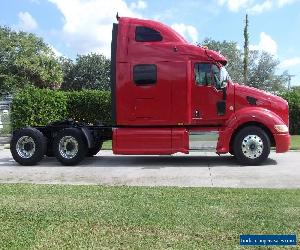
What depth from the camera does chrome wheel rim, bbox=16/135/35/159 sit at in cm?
1304

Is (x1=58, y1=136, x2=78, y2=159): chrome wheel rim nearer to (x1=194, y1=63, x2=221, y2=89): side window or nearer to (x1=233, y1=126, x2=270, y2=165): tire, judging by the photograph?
(x1=194, y1=63, x2=221, y2=89): side window

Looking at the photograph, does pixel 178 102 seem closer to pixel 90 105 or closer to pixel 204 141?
pixel 204 141

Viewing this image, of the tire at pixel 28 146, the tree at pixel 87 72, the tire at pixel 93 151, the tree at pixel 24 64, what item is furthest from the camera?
the tree at pixel 87 72

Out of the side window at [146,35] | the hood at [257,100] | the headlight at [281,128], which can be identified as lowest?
the headlight at [281,128]

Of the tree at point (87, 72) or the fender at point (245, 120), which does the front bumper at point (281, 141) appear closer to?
the fender at point (245, 120)

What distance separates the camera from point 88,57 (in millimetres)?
62250

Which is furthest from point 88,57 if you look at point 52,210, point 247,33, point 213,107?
point 52,210

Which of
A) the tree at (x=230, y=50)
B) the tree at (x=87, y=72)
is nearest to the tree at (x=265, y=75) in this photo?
the tree at (x=230, y=50)

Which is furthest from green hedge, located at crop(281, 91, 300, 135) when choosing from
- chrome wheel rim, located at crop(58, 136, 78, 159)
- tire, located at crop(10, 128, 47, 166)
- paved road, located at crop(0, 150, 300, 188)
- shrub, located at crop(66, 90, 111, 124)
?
tire, located at crop(10, 128, 47, 166)

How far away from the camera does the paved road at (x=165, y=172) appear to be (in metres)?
9.76

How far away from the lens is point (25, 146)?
13.1 metres

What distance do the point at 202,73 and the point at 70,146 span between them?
3.94 m

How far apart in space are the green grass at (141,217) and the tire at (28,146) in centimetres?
451

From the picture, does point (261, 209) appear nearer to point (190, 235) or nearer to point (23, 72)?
point (190, 235)
